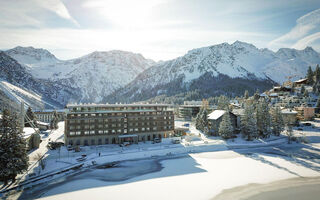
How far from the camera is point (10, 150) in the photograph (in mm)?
38500

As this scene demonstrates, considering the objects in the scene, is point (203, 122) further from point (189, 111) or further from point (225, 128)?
point (189, 111)

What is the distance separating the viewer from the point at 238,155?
60875 mm

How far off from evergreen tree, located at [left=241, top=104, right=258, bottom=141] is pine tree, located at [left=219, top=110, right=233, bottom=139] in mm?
5986

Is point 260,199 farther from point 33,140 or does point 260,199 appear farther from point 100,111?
point 33,140

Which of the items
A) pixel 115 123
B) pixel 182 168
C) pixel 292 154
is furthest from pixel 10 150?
pixel 292 154

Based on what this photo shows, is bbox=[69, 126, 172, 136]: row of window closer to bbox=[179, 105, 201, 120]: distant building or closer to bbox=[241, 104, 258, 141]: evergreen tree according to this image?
bbox=[241, 104, 258, 141]: evergreen tree

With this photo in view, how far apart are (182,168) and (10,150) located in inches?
1470

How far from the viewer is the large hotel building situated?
70.0m

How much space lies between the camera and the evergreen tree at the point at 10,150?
37750 mm

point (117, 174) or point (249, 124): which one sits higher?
point (249, 124)

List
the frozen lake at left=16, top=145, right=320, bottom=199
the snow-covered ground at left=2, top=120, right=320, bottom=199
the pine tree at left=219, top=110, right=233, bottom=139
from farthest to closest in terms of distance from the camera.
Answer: the pine tree at left=219, top=110, right=233, bottom=139, the snow-covered ground at left=2, top=120, right=320, bottom=199, the frozen lake at left=16, top=145, right=320, bottom=199

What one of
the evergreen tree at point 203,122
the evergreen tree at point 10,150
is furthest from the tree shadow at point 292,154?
the evergreen tree at point 10,150

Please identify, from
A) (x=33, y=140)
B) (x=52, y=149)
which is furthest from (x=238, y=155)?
(x=33, y=140)

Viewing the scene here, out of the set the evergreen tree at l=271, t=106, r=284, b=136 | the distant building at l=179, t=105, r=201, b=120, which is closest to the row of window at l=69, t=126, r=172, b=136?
the evergreen tree at l=271, t=106, r=284, b=136
